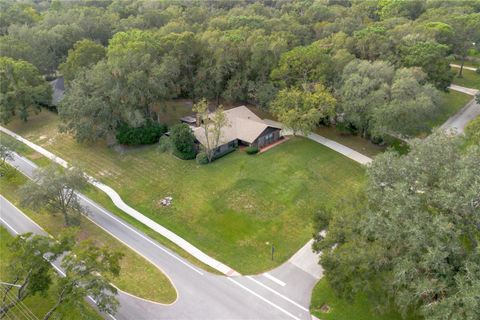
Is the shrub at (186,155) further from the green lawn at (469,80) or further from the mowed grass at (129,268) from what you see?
the green lawn at (469,80)

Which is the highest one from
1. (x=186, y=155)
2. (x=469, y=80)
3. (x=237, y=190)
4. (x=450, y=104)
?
(x=186, y=155)

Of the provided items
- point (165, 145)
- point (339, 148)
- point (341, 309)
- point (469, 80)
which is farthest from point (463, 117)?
point (165, 145)

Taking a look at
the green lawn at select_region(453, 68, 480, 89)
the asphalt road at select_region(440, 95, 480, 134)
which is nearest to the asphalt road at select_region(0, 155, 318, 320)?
the asphalt road at select_region(440, 95, 480, 134)

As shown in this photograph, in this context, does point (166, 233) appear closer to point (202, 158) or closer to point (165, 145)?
Answer: point (202, 158)

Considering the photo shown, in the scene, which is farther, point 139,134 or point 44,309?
point 139,134

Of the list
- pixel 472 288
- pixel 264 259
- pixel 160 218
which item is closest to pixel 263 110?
pixel 160 218

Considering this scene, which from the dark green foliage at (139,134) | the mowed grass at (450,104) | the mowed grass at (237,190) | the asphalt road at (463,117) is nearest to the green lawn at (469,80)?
the mowed grass at (450,104)

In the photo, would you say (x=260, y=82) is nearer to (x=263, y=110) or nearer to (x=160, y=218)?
(x=263, y=110)

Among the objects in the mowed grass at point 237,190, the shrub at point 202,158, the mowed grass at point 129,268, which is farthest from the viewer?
the shrub at point 202,158
